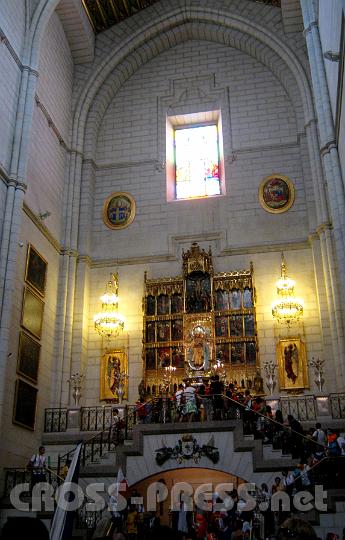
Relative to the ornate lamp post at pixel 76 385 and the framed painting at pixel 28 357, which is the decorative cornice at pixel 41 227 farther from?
the ornate lamp post at pixel 76 385

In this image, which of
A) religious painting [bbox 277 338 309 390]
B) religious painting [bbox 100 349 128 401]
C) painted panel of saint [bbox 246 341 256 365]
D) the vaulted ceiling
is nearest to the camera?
religious painting [bbox 277 338 309 390]

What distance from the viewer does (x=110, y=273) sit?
64.4 ft

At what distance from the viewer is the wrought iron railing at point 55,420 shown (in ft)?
53.7

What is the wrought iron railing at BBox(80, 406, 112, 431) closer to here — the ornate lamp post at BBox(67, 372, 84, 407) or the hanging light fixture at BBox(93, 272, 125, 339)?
the ornate lamp post at BBox(67, 372, 84, 407)

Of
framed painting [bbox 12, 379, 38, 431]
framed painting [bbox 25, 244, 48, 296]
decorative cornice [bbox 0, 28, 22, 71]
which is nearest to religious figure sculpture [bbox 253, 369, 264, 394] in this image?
framed painting [bbox 12, 379, 38, 431]

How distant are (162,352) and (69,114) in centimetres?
913

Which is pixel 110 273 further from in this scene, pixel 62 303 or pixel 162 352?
pixel 162 352

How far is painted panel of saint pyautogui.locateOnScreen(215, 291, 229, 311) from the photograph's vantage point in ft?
60.2

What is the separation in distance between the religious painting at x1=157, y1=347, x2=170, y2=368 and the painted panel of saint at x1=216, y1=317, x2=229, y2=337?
5.37 ft

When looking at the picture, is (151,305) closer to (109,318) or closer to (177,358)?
(109,318)

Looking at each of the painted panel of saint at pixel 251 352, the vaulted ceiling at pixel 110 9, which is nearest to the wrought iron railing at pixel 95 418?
the painted panel of saint at pixel 251 352

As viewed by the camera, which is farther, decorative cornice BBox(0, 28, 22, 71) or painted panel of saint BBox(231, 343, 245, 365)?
painted panel of saint BBox(231, 343, 245, 365)

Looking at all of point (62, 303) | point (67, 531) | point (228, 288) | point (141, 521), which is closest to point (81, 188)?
point (62, 303)

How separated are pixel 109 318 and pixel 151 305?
60.8 inches
